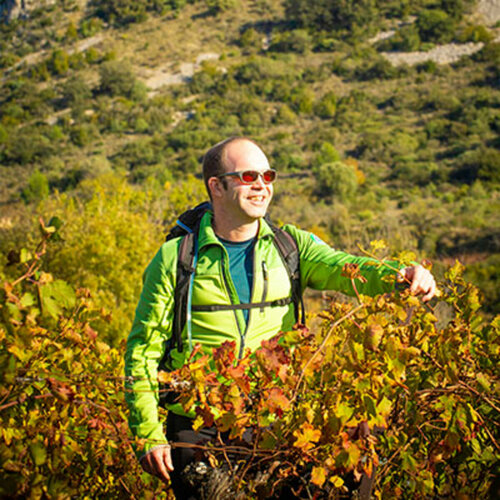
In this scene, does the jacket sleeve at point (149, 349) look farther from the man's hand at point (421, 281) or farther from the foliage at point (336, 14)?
the foliage at point (336, 14)

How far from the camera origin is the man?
5.44 feet

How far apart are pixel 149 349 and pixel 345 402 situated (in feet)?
2.47

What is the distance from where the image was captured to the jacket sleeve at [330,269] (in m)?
1.71

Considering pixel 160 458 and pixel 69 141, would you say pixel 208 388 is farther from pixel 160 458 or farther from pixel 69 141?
pixel 69 141

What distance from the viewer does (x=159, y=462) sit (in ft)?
5.28

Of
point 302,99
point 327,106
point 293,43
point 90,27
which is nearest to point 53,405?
point 327,106

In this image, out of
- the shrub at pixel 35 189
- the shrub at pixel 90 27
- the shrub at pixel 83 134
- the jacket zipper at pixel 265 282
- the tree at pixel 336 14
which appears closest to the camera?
the jacket zipper at pixel 265 282

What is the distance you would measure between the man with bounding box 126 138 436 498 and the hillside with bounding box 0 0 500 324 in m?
8.86

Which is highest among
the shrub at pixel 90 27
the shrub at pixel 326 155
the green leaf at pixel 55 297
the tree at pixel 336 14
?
the green leaf at pixel 55 297

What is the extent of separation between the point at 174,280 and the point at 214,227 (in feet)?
1.03

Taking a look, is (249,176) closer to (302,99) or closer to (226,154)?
(226,154)

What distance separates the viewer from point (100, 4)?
52.9 meters

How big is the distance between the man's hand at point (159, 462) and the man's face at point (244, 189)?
0.86m

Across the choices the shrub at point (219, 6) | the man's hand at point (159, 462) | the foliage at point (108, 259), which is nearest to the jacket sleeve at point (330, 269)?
the man's hand at point (159, 462)
